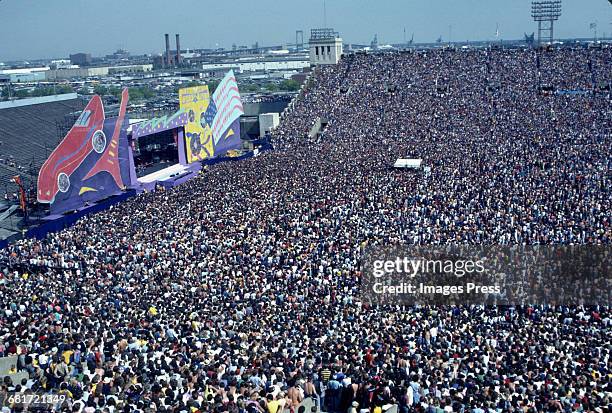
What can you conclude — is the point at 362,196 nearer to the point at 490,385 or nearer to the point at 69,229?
the point at 69,229

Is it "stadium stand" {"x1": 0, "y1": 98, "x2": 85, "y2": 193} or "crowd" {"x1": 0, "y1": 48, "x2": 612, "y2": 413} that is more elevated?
"stadium stand" {"x1": 0, "y1": 98, "x2": 85, "y2": 193}

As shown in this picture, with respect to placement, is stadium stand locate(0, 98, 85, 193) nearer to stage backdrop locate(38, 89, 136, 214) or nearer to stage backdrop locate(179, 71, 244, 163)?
stage backdrop locate(38, 89, 136, 214)

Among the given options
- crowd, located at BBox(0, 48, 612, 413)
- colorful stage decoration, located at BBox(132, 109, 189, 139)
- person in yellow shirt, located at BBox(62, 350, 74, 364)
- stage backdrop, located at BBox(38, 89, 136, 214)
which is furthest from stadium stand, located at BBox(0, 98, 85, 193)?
person in yellow shirt, located at BBox(62, 350, 74, 364)

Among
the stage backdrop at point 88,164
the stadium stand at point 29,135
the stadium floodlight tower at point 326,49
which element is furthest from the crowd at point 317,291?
the stadium floodlight tower at point 326,49

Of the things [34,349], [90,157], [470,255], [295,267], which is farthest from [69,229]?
[470,255]

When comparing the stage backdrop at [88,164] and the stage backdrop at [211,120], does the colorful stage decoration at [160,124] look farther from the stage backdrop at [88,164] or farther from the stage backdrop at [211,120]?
the stage backdrop at [88,164]

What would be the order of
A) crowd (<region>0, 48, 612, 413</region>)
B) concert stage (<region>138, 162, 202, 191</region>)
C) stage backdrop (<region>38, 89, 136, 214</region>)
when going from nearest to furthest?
crowd (<region>0, 48, 612, 413</region>)
stage backdrop (<region>38, 89, 136, 214</region>)
concert stage (<region>138, 162, 202, 191</region>)

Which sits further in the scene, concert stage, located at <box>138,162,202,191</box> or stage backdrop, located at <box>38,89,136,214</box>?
concert stage, located at <box>138,162,202,191</box>
